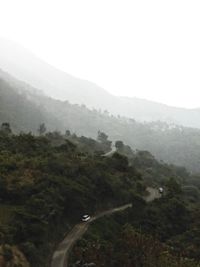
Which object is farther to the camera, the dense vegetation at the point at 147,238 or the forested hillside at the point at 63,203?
the forested hillside at the point at 63,203

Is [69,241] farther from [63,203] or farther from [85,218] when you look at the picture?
[85,218]

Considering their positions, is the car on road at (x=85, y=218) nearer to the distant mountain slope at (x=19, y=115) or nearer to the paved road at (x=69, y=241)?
the paved road at (x=69, y=241)

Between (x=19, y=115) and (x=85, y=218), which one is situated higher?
(x=85, y=218)

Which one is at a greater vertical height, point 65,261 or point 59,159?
point 59,159

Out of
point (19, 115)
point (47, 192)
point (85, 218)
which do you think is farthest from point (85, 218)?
point (19, 115)

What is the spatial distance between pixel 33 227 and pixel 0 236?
386cm

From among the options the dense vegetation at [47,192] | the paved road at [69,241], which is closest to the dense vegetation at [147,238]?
the paved road at [69,241]

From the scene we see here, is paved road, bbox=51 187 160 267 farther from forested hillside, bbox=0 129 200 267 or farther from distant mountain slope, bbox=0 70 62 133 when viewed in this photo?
distant mountain slope, bbox=0 70 62 133

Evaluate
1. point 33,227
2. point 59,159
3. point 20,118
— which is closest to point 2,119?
point 20,118

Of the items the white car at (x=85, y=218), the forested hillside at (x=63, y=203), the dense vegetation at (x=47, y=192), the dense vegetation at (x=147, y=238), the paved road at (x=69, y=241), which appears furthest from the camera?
the white car at (x=85, y=218)

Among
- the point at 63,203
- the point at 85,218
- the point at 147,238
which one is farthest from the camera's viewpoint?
the point at 85,218

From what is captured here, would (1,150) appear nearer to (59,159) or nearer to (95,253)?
(59,159)

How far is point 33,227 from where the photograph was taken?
37125mm

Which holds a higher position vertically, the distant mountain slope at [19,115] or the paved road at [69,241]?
the paved road at [69,241]
